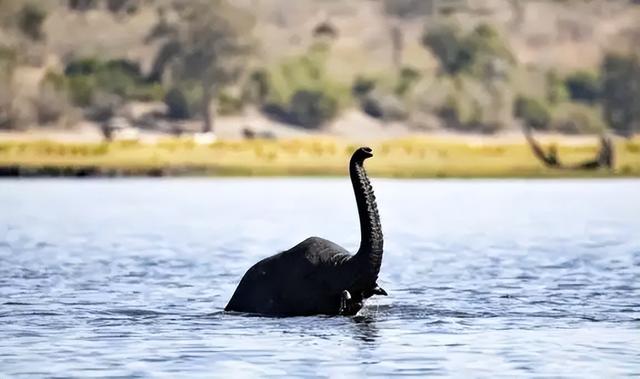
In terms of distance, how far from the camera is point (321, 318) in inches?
870

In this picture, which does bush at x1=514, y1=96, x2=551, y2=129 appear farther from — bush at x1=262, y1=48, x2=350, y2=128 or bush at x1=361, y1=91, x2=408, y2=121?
bush at x1=262, y1=48, x2=350, y2=128

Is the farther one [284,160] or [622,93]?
[622,93]

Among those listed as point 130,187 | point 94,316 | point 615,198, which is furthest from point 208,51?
point 94,316

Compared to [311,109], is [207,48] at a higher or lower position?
higher

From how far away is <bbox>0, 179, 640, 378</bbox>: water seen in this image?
18.9 metres

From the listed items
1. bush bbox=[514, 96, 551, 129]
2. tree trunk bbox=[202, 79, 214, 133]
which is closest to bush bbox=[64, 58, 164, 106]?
tree trunk bbox=[202, 79, 214, 133]

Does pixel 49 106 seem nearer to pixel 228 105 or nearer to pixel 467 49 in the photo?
pixel 228 105

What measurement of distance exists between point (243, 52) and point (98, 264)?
113 meters

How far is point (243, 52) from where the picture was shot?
145500 millimetres

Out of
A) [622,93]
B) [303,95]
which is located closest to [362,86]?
[303,95]

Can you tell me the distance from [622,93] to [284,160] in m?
63.5

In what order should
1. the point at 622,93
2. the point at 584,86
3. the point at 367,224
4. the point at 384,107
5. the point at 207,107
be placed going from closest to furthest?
the point at 367,224, the point at 207,107, the point at 384,107, the point at 622,93, the point at 584,86

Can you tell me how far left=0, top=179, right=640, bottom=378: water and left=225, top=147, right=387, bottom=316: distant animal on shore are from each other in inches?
12.5

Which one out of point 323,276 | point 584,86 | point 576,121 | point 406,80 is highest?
point 406,80
